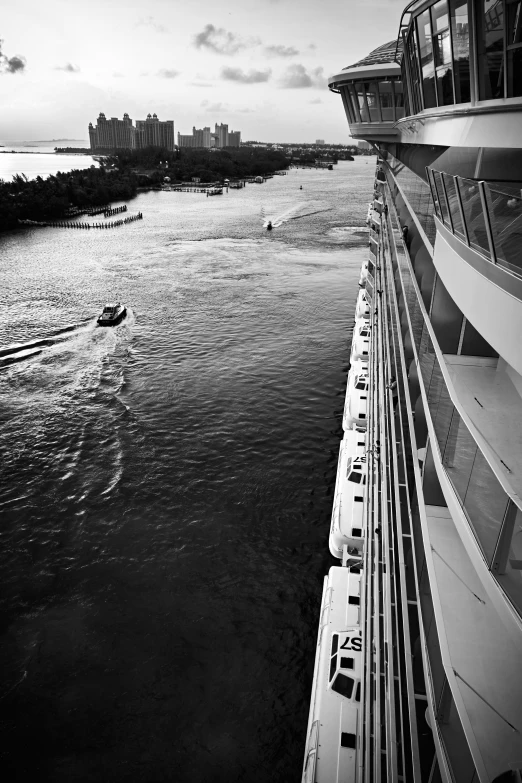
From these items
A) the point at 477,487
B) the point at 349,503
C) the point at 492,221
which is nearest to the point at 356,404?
the point at 349,503

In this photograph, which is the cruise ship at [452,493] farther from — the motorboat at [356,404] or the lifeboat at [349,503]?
the motorboat at [356,404]

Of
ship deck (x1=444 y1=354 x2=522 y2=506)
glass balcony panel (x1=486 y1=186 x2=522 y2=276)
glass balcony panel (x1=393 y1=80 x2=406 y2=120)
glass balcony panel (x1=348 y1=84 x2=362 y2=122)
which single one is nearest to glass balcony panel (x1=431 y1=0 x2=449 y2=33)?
ship deck (x1=444 y1=354 x2=522 y2=506)

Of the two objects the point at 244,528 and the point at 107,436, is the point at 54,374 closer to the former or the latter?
the point at 107,436

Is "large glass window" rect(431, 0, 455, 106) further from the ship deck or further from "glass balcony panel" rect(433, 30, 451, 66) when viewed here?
the ship deck

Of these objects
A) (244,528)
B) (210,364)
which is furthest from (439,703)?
(210,364)

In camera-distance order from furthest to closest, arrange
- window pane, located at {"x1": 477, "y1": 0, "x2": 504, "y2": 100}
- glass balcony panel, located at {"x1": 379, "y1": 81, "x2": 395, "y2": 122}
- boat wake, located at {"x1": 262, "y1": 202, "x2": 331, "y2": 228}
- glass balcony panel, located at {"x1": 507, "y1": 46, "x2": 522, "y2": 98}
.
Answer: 1. boat wake, located at {"x1": 262, "y1": 202, "x2": 331, "y2": 228}
2. glass balcony panel, located at {"x1": 379, "y1": 81, "x2": 395, "y2": 122}
3. window pane, located at {"x1": 477, "y1": 0, "x2": 504, "y2": 100}
4. glass balcony panel, located at {"x1": 507, "y1": 46, "x2": 522, "y2": 98}
